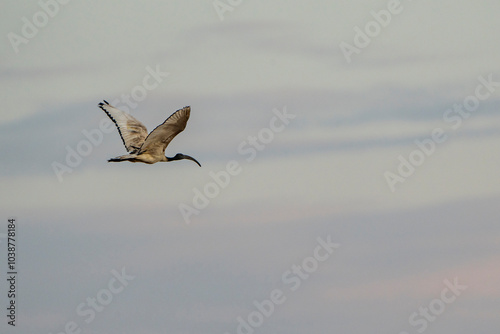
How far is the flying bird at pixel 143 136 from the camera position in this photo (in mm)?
59844

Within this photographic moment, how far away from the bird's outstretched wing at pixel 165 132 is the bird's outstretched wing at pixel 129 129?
1340 mm

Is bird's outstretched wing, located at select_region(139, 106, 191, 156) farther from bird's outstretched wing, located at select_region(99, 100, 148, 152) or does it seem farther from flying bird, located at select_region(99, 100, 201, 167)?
bird's outstretched wing, located at select_region(99, 100, 148, 152)

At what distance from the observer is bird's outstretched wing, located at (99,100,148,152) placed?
65250 mm

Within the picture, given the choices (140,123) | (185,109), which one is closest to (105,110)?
(140,123)

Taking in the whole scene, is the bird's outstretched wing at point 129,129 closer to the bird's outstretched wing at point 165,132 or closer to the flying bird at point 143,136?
the flying bird at point 143,136

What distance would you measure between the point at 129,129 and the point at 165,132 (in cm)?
540

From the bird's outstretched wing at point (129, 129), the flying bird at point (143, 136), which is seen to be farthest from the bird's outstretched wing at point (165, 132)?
the bird's outstretched wing at point (129, 129)

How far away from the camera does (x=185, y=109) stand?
57.9 meters

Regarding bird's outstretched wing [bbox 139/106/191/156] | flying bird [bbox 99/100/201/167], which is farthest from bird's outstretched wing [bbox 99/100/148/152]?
bird's outstretched wing [bbox 139/106/191/156]

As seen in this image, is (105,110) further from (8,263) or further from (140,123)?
(8,263)

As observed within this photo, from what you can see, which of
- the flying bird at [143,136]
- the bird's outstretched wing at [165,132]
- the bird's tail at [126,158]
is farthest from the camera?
the bird's tail at [126,158]

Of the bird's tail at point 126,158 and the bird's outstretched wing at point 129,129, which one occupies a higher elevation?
the bird's outstretched wing at point 129,129

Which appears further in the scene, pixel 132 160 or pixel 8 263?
pixel 8 263

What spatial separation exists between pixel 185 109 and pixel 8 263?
1926 centimetres
